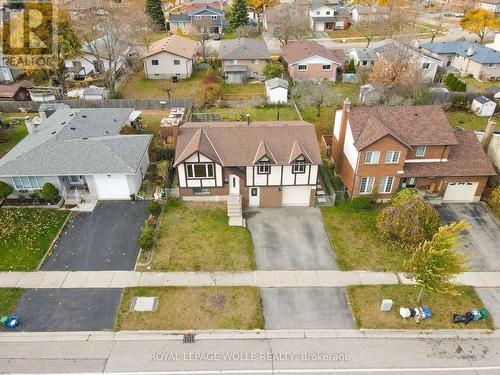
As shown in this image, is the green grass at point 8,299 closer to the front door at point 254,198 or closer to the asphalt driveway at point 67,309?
the asphalt driveway at point 67,309

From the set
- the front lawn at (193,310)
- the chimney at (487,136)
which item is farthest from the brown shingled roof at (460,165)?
the front lawn at (193,310)

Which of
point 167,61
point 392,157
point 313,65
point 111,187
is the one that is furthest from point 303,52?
point 111,187

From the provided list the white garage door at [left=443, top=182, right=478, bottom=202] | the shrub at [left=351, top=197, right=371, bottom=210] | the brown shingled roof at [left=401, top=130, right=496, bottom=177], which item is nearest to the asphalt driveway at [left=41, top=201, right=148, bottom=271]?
the shrub at [left=351, top=197, right=371, bottom=210]

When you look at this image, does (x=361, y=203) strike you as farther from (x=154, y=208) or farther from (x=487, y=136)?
(x=154, y=208)

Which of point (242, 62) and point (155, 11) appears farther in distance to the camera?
point (155, 11)

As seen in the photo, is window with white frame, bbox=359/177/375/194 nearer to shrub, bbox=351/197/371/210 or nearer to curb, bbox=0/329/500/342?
shrub, bbox=351/197/371/210
